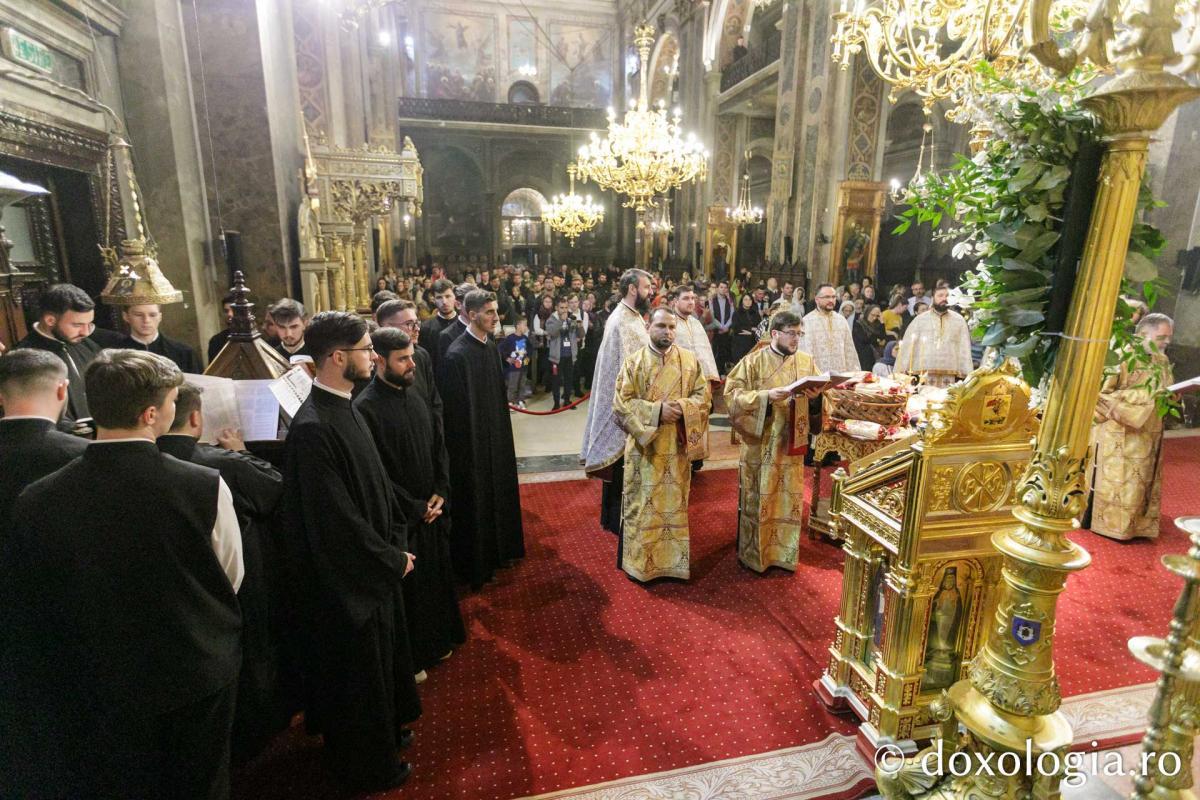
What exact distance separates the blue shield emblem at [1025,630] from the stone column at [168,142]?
236 inches

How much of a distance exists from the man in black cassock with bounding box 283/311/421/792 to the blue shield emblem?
202cm

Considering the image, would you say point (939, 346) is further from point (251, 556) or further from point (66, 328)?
point (66, 328)

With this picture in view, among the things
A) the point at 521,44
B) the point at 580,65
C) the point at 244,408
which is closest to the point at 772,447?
the point at 244,408

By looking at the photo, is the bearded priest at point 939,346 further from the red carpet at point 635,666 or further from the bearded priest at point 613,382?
the bearded priest at point 613,382

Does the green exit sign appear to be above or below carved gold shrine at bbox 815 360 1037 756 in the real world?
above

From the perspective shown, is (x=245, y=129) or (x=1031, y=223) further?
(x=245, y=129)

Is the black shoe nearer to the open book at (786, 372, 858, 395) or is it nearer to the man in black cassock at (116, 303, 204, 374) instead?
the man in black cassock at (116, 303, 204, 374)

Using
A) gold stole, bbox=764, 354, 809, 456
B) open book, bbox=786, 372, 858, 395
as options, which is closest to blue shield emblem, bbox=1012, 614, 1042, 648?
open book, bbox=786, 372, 858, 395

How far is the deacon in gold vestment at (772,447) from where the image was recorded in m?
4.32

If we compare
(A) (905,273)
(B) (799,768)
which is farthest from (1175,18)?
(A) (905,273)

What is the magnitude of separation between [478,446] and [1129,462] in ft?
A: 16.6

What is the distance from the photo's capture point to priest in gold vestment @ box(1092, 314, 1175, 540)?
192 inches

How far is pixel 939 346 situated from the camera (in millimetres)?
6367

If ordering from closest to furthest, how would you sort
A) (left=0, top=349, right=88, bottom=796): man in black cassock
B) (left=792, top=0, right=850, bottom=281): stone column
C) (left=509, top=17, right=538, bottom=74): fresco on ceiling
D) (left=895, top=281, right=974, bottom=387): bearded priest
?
(left=0, top=349, right=88, bottom=796): man in black cassock → (left=895, top=281, right=974, bottom=387): bearded priest → (left=792, top=0, right=850, bottom=281): stone column → (left=509, top=17, right=538, bottom=74): fresco on ceiling
